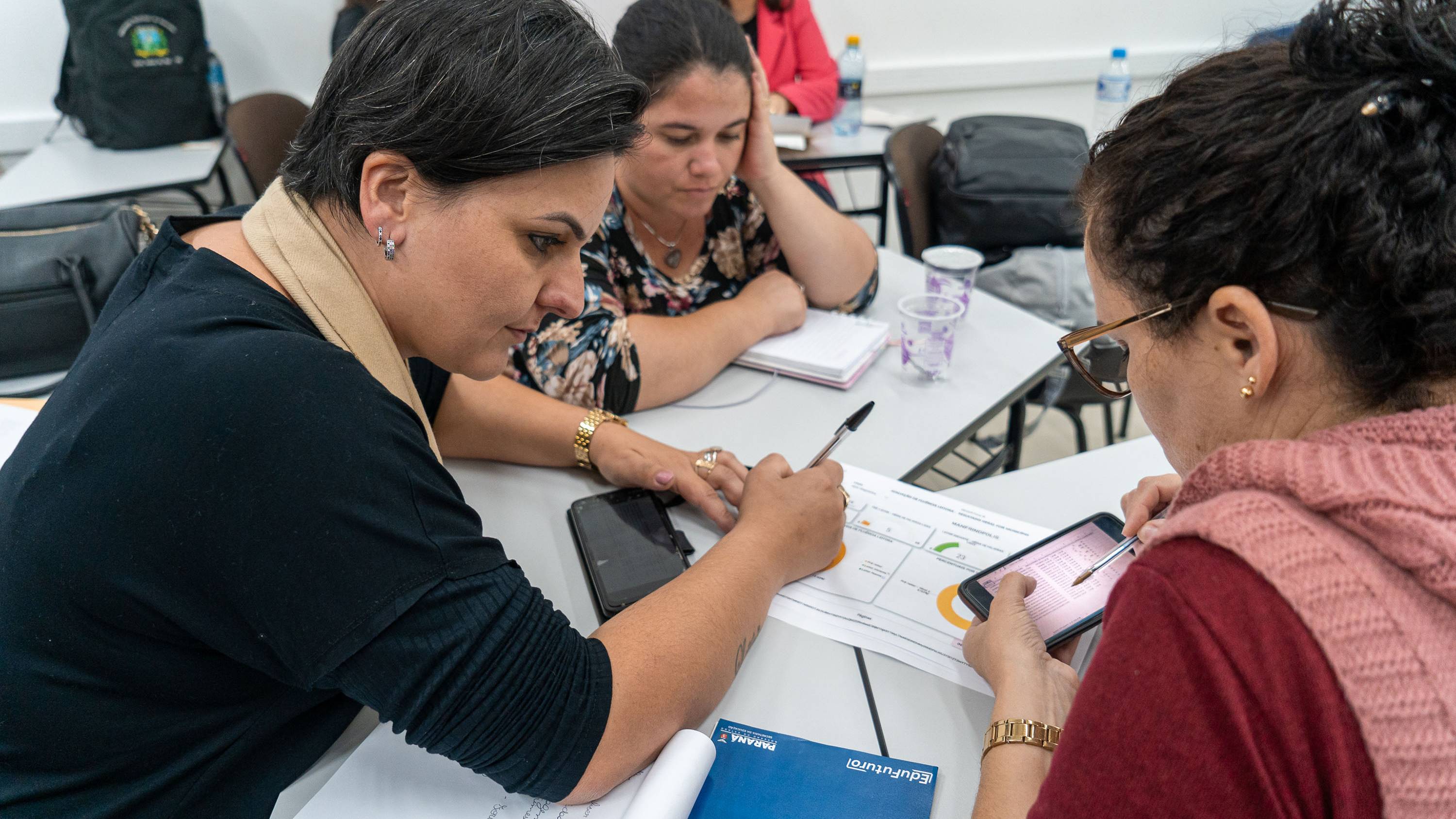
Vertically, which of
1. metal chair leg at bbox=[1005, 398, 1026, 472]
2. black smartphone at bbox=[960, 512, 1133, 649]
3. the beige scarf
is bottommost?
metal chair leg at bbox=[1005, 398, 1026, 472]

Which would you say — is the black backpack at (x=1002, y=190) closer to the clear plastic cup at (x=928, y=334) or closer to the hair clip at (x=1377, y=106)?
the clear plastic cup at (x=928, y=334)

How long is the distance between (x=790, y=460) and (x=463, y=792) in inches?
28.1

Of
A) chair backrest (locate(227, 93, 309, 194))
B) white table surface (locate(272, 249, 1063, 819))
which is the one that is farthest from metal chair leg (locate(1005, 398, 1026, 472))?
chair backrest (locate(227, 93, 309, 194))

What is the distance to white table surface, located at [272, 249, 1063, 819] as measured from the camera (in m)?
0.93

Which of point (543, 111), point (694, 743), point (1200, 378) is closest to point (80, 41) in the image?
point (543, 111)

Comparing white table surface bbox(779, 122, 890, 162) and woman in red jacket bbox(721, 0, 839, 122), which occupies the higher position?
woman in red jacket bbox(721, 0, 839, 122)

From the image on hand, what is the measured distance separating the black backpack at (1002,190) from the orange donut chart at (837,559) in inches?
65.8

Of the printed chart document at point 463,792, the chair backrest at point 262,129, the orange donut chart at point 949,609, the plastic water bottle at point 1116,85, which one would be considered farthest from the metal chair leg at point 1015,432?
the chair backrest at point 262,129

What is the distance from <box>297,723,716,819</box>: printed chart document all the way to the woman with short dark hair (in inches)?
1.1

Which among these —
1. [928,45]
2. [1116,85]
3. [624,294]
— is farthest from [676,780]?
[928,45]

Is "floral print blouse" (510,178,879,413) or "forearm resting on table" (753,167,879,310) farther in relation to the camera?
"forearm resting on table" (753,167,879,310)

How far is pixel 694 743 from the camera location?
820 mm

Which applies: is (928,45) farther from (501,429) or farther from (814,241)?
(501,429)

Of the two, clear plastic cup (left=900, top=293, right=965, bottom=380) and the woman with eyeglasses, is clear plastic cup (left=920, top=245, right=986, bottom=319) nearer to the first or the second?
clear plastic cup (left=900, top=293, right=965, bottom=380)
